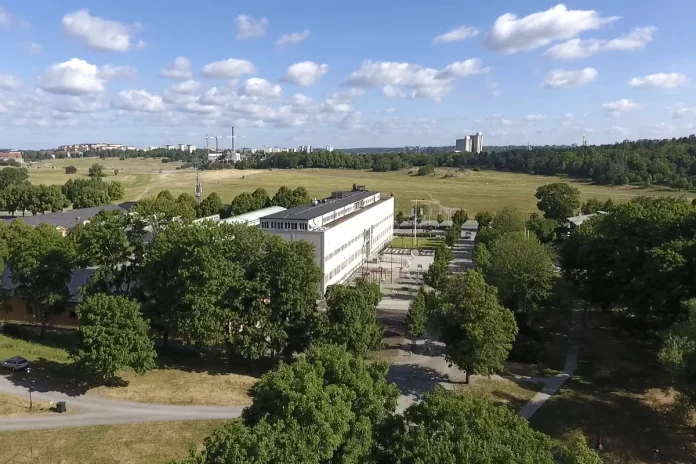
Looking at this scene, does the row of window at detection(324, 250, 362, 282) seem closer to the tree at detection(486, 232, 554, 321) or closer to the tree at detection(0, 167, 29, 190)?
the tree at detection(486, 232, 554, 321)

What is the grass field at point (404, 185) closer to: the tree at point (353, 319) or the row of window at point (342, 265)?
the row of window at point (342, 265)

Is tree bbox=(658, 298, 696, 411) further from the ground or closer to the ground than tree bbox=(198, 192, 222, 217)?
closer to the ground

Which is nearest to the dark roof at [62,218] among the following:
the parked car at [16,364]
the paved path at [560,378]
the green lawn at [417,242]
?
the parked car at [16,364]

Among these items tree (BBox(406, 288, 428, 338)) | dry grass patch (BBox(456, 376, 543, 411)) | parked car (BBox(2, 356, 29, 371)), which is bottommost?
dry grass patch (BBox(456, 376, 543, 411))

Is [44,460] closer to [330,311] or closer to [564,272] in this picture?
[330,311]

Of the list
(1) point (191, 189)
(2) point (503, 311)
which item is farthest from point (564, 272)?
(1) point (191, 189)

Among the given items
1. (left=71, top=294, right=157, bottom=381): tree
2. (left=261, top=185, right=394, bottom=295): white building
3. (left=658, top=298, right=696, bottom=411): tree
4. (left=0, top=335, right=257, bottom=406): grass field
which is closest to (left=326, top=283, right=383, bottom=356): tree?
(left=0, top=335, right=257, bottom=406): grass field
